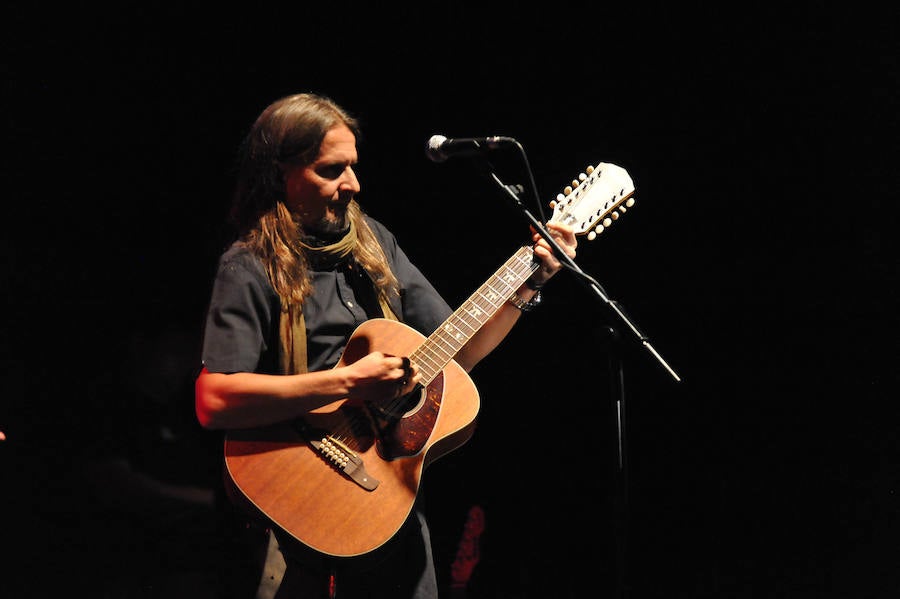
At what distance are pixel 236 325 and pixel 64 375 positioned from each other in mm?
1035

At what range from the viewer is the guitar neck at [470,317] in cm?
230

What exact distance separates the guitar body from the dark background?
0.97m

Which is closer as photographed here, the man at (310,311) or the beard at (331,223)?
the man at (310,311)

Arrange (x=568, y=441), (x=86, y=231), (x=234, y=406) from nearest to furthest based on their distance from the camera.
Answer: (x=234, y=406), (x=86, y=231), (x=568, y=441)

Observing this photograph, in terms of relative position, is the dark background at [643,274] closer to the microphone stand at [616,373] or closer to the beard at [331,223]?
the beard at [331,223]

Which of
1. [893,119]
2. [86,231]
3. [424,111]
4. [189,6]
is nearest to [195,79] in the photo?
[189,6]

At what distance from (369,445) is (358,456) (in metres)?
0.05

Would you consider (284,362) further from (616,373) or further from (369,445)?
(616,373)

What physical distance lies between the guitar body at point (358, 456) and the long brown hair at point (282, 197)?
8.6 inches

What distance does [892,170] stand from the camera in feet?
11.0

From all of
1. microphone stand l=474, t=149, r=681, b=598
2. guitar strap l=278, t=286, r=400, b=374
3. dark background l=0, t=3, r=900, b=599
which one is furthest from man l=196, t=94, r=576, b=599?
dark background l=0, t=3, r=900, b=599

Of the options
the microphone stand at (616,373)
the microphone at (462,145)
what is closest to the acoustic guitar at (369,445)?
the microphone stand at (616,373)

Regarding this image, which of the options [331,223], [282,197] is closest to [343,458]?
[331,223]

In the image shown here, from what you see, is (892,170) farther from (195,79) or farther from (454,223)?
(195,79)
